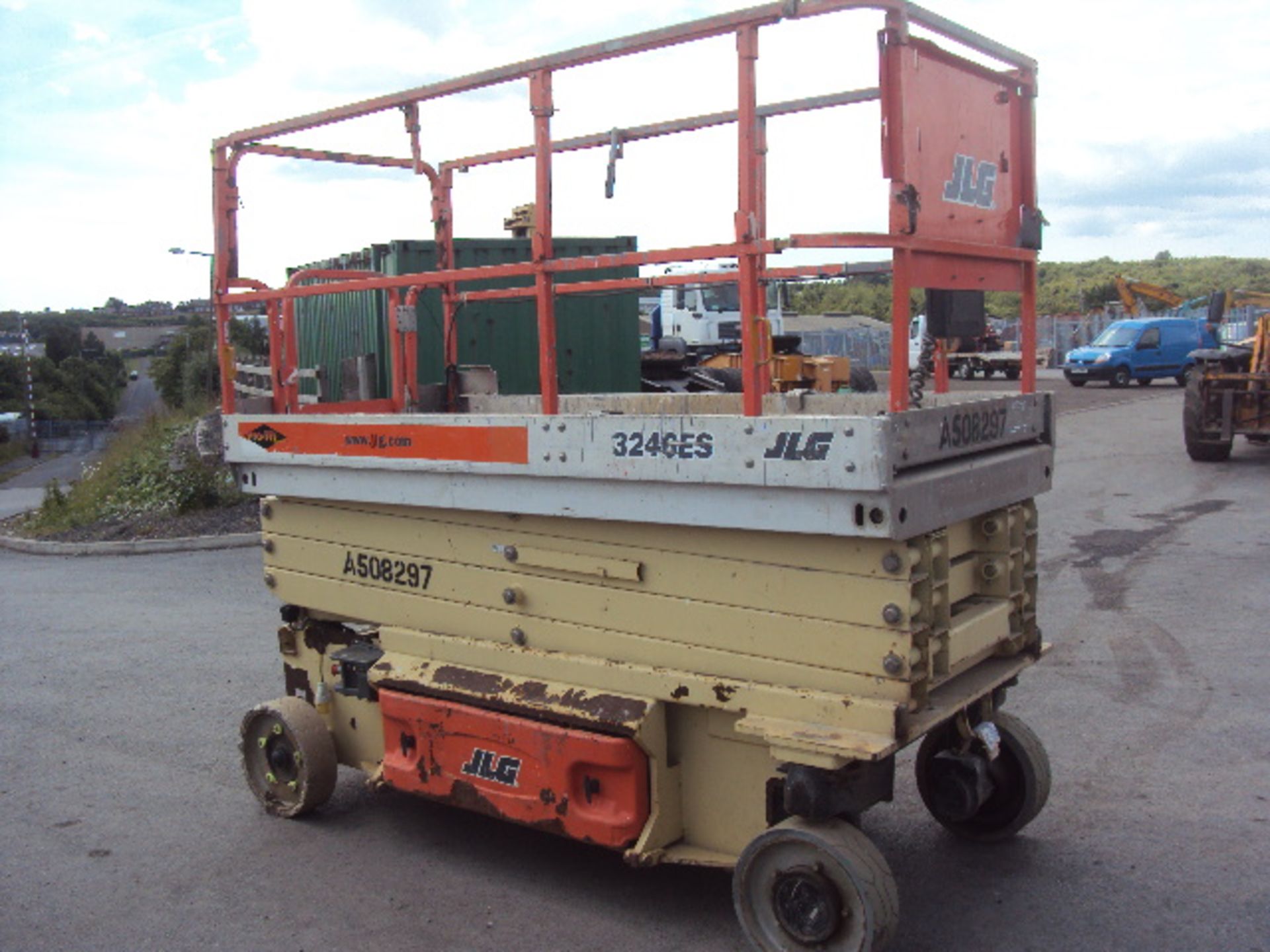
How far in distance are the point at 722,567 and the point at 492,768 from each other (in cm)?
128

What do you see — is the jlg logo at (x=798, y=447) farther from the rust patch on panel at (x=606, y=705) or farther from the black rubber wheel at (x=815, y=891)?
the black rubber wheel at (x=815, y=891)

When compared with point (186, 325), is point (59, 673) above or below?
below

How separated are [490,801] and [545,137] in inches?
98.2

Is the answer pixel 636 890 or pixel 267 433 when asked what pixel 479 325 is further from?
pixel 636 890

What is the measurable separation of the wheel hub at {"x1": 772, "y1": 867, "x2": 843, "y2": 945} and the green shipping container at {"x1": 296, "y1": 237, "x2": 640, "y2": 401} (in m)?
8.47

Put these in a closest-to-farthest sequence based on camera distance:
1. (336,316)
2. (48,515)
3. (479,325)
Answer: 1. (479,325)
2. (336,316)
3. (48,515)

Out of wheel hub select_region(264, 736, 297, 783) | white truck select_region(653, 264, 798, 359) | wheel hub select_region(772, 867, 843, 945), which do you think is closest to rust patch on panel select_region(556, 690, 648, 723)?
wheel hub select_region(772, 867, 843, 945)

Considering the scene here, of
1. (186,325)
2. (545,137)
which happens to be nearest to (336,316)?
(545,137)

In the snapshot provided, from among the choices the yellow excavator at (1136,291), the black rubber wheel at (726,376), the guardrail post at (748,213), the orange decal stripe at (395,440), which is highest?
the yellow excavator at (1136,291)

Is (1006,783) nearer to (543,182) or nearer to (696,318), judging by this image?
(543,182)

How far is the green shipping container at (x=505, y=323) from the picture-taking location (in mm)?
13008

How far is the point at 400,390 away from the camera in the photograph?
19.7ft

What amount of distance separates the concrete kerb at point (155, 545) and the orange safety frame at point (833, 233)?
8.09 metres

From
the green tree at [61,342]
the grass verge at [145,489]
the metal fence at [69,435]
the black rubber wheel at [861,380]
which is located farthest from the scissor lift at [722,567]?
the green tree at [61,342]
